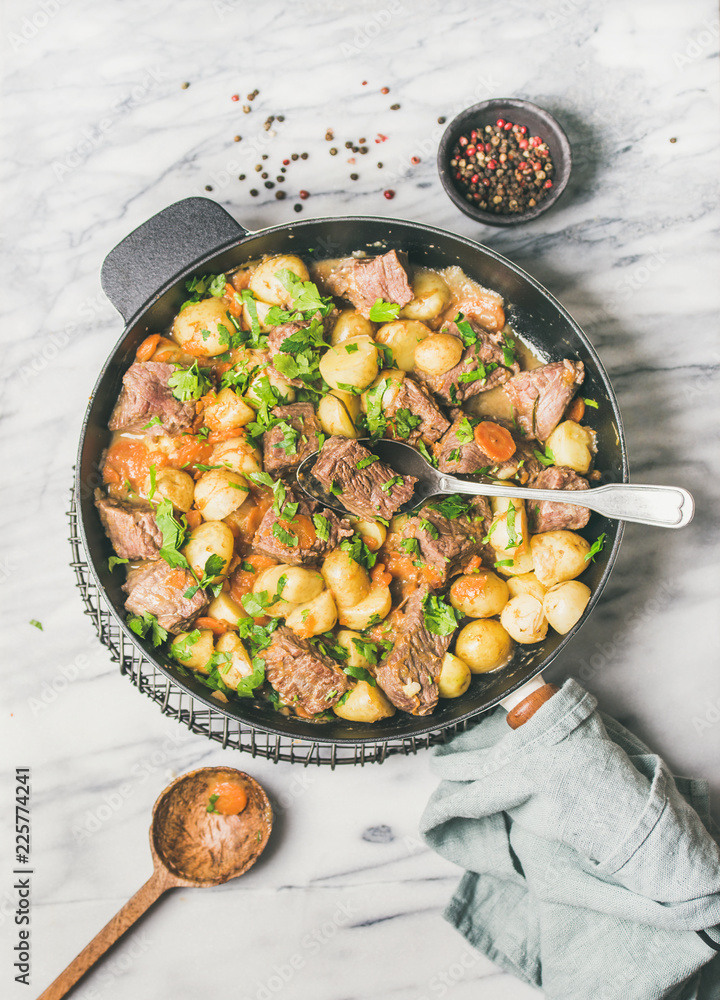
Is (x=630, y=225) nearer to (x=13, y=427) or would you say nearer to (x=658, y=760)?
(x=658, y=760)

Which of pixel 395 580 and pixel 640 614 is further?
pixel 640 614

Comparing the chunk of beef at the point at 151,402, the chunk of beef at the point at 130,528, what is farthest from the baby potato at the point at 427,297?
the chunk of beef at the point at 130,528

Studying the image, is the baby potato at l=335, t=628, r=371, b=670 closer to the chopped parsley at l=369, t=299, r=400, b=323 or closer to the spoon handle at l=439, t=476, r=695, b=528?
the spoon handle at l=439, t=476, r=695, b=528

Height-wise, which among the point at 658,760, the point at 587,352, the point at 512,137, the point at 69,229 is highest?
the point at 512,137

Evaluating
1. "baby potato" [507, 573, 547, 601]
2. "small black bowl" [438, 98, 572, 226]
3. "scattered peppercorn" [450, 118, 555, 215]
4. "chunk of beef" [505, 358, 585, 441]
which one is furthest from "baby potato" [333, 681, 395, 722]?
"scattered peppercorn" [450, 118, 555, 215]

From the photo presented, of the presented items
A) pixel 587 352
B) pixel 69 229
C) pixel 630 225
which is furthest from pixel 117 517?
pixel 630 225

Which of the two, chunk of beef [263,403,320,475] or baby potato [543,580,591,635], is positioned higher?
chunk of beef [263,403,320,475]

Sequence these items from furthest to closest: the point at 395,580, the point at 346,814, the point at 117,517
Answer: the point at 346,814 < the point at 395,580 < the point at 117,517
